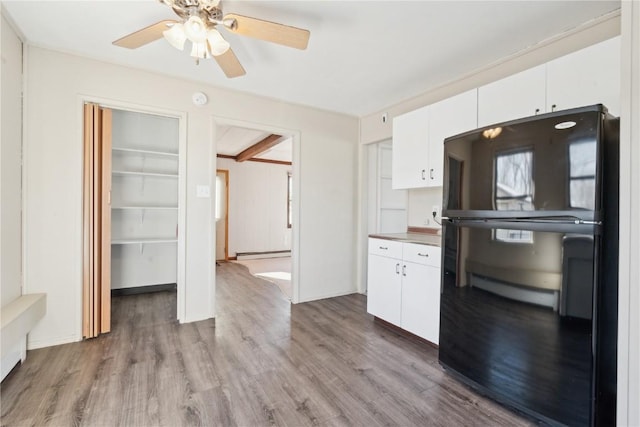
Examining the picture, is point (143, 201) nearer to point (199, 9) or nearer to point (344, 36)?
point (199, 9)

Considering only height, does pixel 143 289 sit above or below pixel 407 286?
below

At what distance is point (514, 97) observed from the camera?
202 cm

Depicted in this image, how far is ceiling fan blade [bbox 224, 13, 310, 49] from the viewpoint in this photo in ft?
5.24

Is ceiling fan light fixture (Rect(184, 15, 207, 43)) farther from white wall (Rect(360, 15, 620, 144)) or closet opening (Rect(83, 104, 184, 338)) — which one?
white wall (Rect(360, 15, 620, 144))

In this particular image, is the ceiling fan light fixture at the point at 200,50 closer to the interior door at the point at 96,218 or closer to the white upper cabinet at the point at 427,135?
the interior door at the point at 96,218

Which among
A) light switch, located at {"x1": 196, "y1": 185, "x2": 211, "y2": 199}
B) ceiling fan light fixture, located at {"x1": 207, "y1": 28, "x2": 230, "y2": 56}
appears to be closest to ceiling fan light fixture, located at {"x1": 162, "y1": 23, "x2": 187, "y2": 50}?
ceiling fan light fixture, located at {"x1": 207, "y1": 28, "x2": 230, "y2": 56}

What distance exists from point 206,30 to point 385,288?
2.37 meters

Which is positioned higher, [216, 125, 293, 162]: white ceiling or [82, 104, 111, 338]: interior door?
[216, 125, 293, 162]: white ceiling

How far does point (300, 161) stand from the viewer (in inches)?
138

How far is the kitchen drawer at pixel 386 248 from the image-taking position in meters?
2.57

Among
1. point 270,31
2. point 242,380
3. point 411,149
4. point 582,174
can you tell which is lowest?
point 242,380

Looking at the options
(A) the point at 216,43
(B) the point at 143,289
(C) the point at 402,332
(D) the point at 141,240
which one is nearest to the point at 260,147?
(D) the point at 141,240

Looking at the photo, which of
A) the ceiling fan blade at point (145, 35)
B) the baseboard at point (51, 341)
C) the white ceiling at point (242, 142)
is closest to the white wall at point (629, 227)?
the ceiling fan blade at point (145, 35)

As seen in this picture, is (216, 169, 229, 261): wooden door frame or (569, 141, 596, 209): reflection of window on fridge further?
(216, 169, 229, 261): wooden door frame
